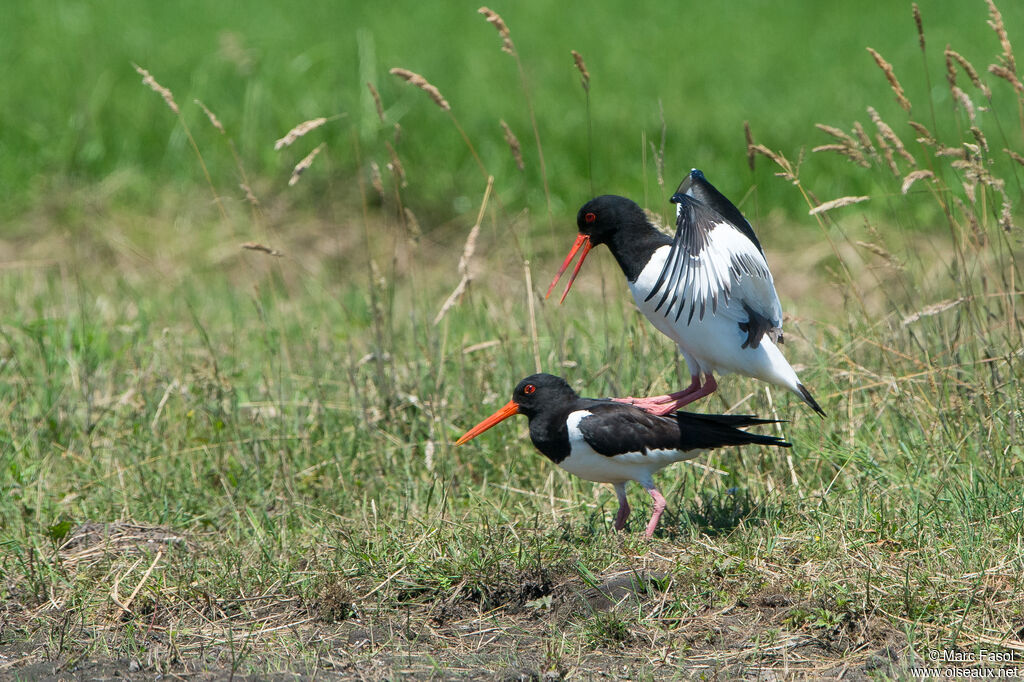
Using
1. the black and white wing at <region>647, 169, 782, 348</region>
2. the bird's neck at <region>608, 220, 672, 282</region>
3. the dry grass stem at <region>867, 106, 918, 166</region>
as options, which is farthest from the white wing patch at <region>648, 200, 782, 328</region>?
the dry grass stem at <region>867, 106, 918, 166</region>

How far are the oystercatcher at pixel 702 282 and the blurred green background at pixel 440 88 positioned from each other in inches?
137

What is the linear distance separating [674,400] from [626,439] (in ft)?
1.19

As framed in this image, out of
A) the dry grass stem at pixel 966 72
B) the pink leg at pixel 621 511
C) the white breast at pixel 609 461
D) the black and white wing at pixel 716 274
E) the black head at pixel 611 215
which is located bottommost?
the pink leg at pixel 621 511

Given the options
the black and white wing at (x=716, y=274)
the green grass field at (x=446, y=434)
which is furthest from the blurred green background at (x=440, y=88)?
the black and white wing at (x=716, y=274)

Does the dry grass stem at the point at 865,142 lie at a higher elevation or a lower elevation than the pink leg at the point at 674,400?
higher

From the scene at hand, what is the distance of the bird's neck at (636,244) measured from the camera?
412cm

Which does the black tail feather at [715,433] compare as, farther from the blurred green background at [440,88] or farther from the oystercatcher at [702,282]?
the blurred green background at [440,88]

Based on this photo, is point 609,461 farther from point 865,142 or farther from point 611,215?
point 865,142

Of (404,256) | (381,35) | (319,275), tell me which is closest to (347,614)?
(319,275)

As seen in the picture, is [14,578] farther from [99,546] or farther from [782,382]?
[782,382]

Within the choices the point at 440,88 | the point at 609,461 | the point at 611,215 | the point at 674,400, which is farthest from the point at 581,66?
the point at 440,88

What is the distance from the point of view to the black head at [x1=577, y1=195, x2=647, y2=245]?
423 centimetres

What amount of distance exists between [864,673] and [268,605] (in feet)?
6.40

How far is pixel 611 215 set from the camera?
4238mm
